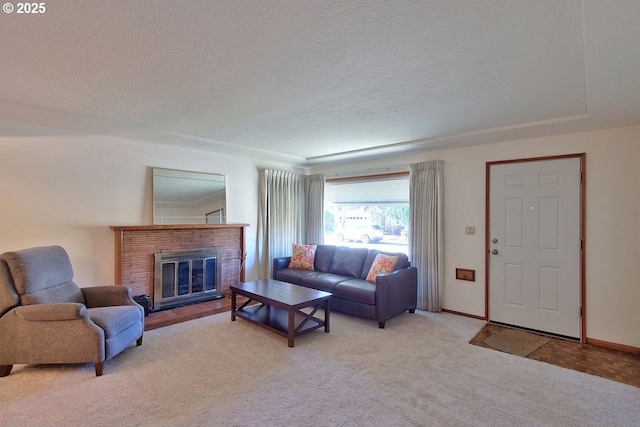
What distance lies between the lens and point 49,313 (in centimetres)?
250

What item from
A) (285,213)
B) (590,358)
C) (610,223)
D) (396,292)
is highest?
(285,213)

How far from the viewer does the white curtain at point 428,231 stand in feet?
14.1

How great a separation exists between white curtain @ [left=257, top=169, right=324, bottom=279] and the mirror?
2.40 ft

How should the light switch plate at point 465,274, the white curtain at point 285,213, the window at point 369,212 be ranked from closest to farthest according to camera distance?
1. the light switch plate at point 465,274
2. the window at point 369,212
3. the white curtain at point 285,213

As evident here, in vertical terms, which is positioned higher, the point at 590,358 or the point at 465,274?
the point at 465,274

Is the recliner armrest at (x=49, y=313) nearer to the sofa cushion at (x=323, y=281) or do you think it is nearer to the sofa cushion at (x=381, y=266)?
the sofa cushion at (x=323, y=281)

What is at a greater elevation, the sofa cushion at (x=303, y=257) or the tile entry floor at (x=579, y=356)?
the sofa cushion at (x=303, y=257)

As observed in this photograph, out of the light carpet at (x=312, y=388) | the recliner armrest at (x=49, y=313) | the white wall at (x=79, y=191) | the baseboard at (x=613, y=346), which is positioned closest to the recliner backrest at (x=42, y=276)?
the recliner armrest at (x=49, y=313)

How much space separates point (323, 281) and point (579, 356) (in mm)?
2803

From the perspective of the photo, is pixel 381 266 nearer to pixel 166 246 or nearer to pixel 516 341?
pixel 516 341

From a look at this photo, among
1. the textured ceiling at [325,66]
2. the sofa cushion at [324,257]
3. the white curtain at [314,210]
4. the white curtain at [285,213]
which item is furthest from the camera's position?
the white curtain at [314,210]

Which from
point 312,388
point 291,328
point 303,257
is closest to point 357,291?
point 291,328

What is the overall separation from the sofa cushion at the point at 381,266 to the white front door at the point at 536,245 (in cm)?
123

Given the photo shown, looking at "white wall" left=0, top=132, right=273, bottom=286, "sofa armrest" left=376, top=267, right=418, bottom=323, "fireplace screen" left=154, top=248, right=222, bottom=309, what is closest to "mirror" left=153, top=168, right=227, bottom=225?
"white wall" left=0, top=132, right=273, bottom=286
